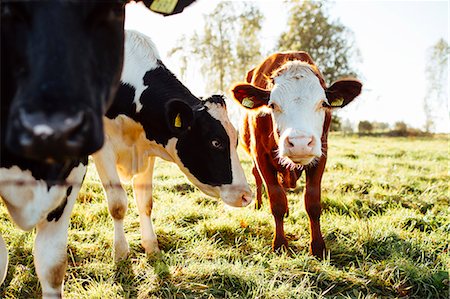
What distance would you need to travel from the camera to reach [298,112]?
13.2 ft

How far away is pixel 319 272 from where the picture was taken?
12.0ft

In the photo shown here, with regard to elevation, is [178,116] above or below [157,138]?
above

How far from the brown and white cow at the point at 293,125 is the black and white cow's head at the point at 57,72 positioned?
2275 millimetres

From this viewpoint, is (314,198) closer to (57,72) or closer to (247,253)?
(247,253)

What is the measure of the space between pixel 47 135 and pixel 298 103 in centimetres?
307

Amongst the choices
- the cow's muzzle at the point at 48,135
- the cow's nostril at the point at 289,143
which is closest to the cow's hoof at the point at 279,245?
the cow's nostril at the point at 289,143

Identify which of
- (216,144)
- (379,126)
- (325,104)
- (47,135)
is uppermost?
(325,104)

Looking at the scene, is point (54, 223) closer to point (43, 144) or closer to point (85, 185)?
point (43, 144)

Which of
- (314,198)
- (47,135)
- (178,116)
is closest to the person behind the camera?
(47,135)

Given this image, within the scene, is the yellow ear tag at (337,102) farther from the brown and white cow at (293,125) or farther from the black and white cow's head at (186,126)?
the black and white cow's head at (186,126)

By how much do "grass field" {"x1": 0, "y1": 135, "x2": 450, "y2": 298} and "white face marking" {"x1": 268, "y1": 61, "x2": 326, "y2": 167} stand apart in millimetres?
841

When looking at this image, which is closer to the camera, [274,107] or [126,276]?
[126,276]

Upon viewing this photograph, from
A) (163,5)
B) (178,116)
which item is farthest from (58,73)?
(178,116)

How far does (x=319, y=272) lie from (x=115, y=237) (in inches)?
64.0
